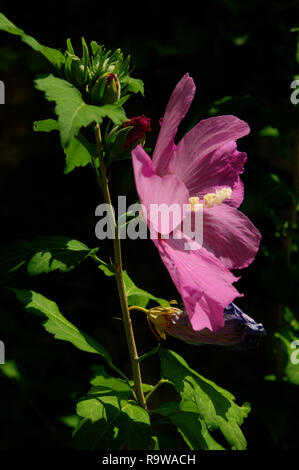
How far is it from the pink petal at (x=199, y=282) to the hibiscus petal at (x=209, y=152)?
144 millimetres

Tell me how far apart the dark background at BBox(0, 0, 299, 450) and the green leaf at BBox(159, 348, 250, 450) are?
2.68 feet

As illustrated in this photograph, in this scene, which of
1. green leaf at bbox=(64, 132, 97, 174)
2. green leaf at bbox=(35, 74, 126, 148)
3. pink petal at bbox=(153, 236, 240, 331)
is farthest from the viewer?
green leaf at bbox=(64, 132, 97, 174)

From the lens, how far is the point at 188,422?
4.04ft

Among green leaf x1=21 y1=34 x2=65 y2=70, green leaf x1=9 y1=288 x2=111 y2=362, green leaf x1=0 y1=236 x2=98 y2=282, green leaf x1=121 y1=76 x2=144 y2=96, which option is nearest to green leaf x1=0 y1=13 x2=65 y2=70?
green leaf x1=21 y1=34 x2=65 y2=70

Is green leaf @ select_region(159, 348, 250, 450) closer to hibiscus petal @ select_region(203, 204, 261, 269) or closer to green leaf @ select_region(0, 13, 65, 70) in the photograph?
hibiscus petal @ select_region(203, 204, 261, 269)

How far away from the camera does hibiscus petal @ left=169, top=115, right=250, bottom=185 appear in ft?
3.43

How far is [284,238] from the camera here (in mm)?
1933

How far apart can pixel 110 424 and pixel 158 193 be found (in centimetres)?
46

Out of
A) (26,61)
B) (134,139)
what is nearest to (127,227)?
(134,139)

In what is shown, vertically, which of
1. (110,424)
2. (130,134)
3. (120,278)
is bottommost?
(110,424)

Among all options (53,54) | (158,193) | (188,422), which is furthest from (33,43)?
(188,422)

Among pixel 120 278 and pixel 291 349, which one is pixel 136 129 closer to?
pixel 120 278

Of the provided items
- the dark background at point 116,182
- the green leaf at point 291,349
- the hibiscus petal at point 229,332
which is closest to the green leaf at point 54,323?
the hibiscus petal at point 229,332

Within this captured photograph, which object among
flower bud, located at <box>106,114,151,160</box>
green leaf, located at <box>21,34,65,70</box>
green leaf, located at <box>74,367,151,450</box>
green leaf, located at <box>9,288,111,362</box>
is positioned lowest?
green leaf, located at <box>74,367,151,450</box>
